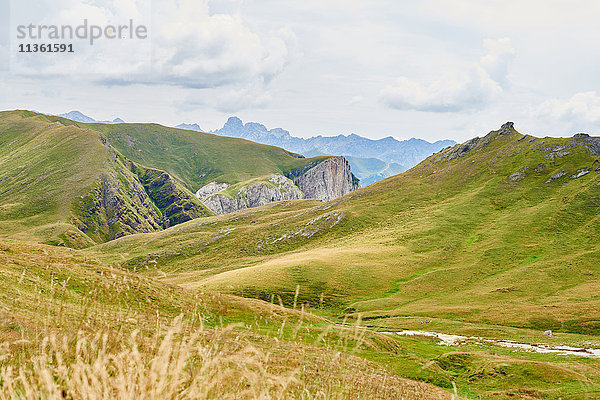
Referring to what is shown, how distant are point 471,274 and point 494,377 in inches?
2477

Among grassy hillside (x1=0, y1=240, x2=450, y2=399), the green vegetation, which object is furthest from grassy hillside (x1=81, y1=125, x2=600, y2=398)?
grassy hillside (x1=0, y1=240, x2=450, y2=399)

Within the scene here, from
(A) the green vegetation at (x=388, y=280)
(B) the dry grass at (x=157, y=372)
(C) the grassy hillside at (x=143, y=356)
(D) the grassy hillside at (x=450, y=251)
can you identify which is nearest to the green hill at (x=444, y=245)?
(D) the grassy hillside at (x=450, y=251)

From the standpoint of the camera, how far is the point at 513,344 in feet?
165

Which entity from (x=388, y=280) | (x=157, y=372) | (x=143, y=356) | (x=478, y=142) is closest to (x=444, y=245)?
(x=388, y=280)

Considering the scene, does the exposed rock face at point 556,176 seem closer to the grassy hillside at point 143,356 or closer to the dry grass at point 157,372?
the grassy hillside at point 143,356

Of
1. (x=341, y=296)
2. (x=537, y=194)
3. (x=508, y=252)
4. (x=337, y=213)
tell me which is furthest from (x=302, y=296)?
(x=537, y=194)

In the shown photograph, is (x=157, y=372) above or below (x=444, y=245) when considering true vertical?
above

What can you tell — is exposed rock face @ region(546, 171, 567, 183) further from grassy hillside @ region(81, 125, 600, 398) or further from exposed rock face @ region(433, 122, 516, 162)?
A: exposed rock face @ region(433, 122, 516, 162)

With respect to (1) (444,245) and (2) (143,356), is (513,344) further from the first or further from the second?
(1) (444,245)

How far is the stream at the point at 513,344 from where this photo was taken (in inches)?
1692

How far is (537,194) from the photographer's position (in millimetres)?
127625

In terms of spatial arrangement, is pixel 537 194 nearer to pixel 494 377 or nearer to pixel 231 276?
pixel 231 276

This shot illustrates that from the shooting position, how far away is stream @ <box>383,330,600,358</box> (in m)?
43.0

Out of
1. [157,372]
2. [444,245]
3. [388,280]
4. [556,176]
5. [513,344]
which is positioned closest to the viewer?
[157,372]
